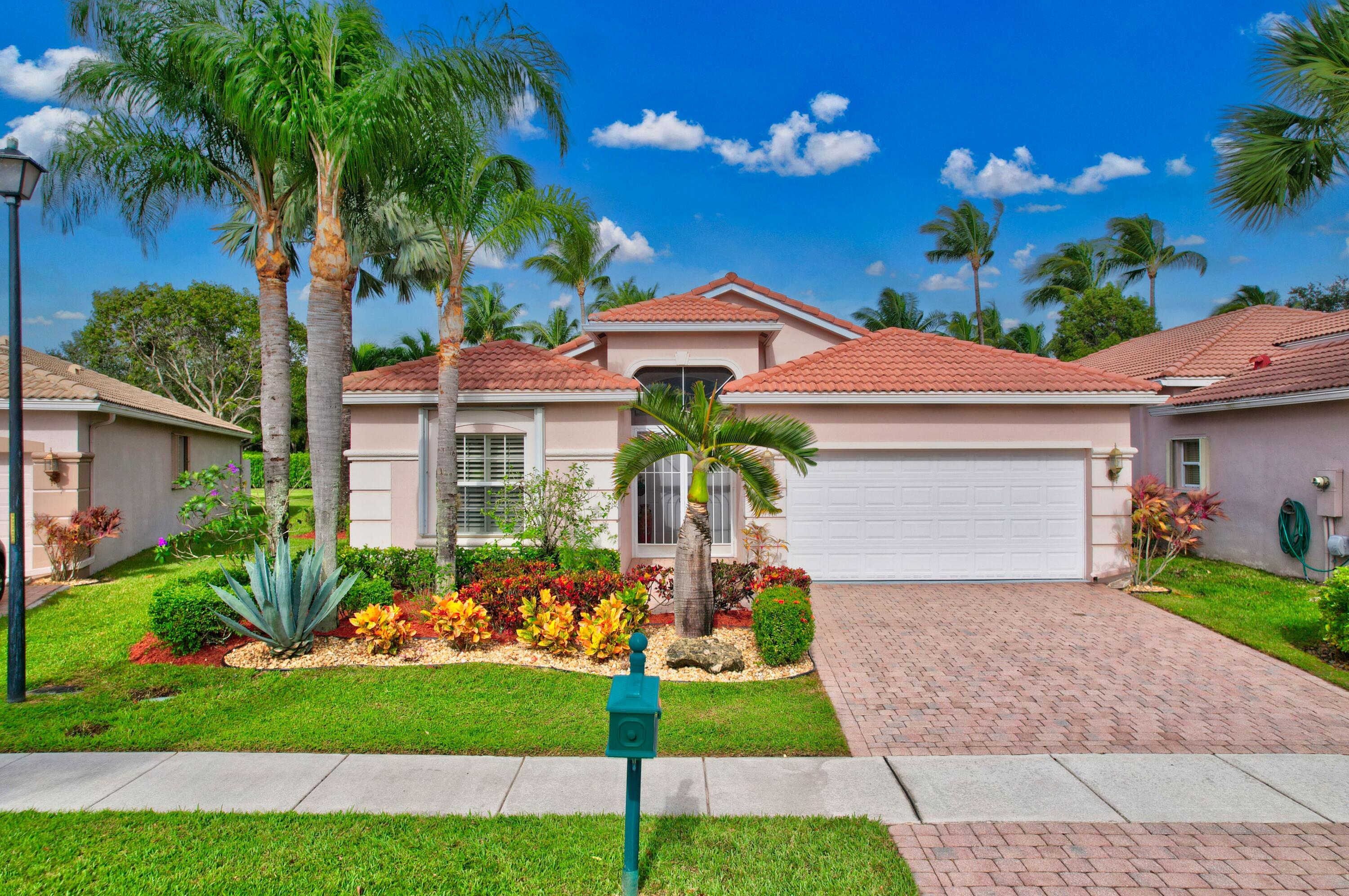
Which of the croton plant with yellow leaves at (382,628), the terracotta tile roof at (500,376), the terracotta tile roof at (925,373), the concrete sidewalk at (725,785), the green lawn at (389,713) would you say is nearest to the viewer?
the concrete sidewalk at (725,785)

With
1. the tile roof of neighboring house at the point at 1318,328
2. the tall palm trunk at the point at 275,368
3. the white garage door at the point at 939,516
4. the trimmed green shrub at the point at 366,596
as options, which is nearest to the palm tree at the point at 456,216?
the trimmed green shrub at the point at 366,596

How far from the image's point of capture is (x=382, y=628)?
7566mm

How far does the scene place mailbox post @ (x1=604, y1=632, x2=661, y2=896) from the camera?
320 centimetres

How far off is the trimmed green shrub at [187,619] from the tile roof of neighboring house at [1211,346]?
18.4 m

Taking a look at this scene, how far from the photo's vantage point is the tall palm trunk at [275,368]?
29.9 ft

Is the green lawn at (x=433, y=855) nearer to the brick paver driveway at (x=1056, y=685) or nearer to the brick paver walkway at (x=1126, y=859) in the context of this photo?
the brick paver walkway at (x=1126, y=859)

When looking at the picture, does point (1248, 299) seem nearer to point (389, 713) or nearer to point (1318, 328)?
point (1318, 328)

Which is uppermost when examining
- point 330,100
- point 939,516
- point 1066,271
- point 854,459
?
point 1066,271

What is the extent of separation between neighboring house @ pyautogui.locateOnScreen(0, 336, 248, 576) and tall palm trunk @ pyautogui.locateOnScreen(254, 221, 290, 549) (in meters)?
4.05

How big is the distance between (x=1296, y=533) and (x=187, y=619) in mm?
16534

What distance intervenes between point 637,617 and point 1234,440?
41.6 feet

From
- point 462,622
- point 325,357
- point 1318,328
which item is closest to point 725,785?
point 462,622

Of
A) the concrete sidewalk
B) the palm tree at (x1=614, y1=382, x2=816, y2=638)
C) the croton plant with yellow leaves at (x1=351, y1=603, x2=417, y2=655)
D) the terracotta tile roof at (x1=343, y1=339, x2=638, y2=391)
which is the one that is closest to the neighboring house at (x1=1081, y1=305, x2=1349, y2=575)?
the concrete sidewalk

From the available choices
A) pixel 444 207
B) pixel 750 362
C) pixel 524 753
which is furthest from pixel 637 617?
pixel 750 362
